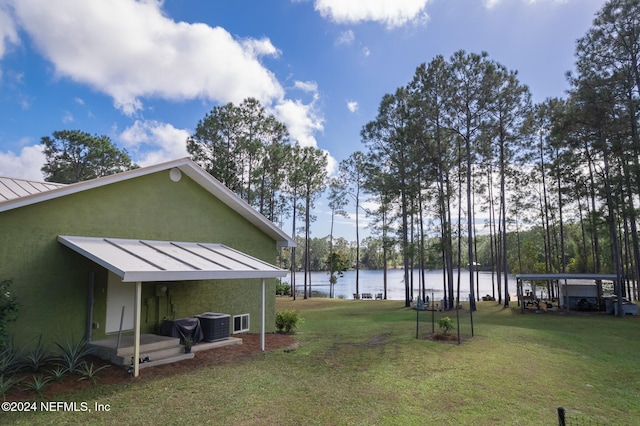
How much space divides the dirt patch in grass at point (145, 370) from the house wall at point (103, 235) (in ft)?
4.14

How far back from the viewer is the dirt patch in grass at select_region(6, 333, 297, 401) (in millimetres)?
5805

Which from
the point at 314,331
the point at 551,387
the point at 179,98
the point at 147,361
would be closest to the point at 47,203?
the point at 147,361

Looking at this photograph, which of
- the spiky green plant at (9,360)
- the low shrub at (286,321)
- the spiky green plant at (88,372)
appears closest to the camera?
the spiky green plant at (9,360)

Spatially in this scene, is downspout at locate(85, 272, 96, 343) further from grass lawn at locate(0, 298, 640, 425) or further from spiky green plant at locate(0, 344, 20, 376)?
grass lawn at locate(0, 298, 640, 425)

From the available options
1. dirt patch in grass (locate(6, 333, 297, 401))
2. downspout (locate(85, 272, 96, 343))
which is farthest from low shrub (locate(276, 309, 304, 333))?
downspout (locate(85, 272, 96, 343))

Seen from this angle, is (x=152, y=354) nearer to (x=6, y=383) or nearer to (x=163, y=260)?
(x=163, y=260)

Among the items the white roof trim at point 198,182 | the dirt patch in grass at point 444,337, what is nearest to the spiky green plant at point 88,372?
the white roof trim at point 198,182

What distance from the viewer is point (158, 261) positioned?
7789 millimetres

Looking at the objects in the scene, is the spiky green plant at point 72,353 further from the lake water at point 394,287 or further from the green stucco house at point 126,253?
the lake water at point 394,287

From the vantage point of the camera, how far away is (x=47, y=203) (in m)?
7.75

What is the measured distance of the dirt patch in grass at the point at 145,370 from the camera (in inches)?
229

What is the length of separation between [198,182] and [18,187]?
4.55 m

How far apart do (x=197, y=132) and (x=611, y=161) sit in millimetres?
26929

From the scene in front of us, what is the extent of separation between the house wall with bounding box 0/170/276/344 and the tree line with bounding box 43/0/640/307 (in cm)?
1507
